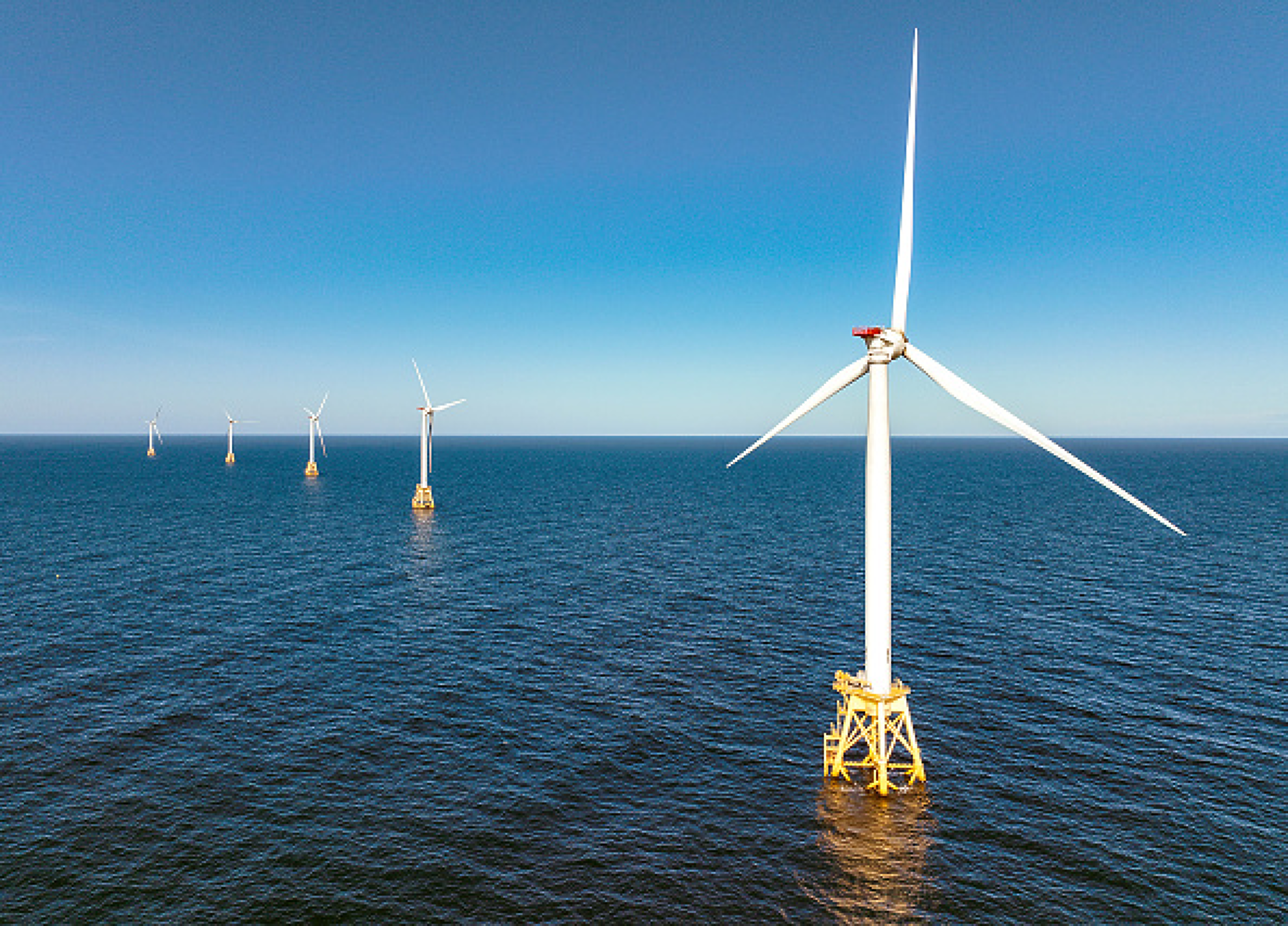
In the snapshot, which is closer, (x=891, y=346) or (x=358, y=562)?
(x=891, y=346)

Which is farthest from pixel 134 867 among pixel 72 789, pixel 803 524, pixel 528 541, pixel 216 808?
pixel 803 524

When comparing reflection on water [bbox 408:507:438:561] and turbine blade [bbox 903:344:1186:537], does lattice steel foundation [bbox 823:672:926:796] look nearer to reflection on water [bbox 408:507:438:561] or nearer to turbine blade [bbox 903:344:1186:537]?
turbine blade [bbox 903:344:1186:537]

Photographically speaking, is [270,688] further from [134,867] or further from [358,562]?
[358,562]

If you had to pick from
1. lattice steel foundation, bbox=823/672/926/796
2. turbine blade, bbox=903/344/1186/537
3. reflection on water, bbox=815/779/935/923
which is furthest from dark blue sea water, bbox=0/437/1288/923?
turbine blade, bbox=903/344/1186/537

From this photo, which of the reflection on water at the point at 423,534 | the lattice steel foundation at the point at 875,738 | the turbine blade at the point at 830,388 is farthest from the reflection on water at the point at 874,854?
the reflection on water at the point at 423,534

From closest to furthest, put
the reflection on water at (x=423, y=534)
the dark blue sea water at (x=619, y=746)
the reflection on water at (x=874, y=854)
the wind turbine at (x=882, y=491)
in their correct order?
the reflection on water at (x=874, y=854) < the dark blue sea water at (x=619, y=746) < the wind turbine at (x=882, y=491) < the reflection on water at (x=423, y=534)

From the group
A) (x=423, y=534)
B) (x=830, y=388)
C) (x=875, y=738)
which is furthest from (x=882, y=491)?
(x=423, y=534)

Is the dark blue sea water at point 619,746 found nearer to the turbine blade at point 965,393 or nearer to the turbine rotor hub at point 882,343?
the turbine blade at point 965,393
